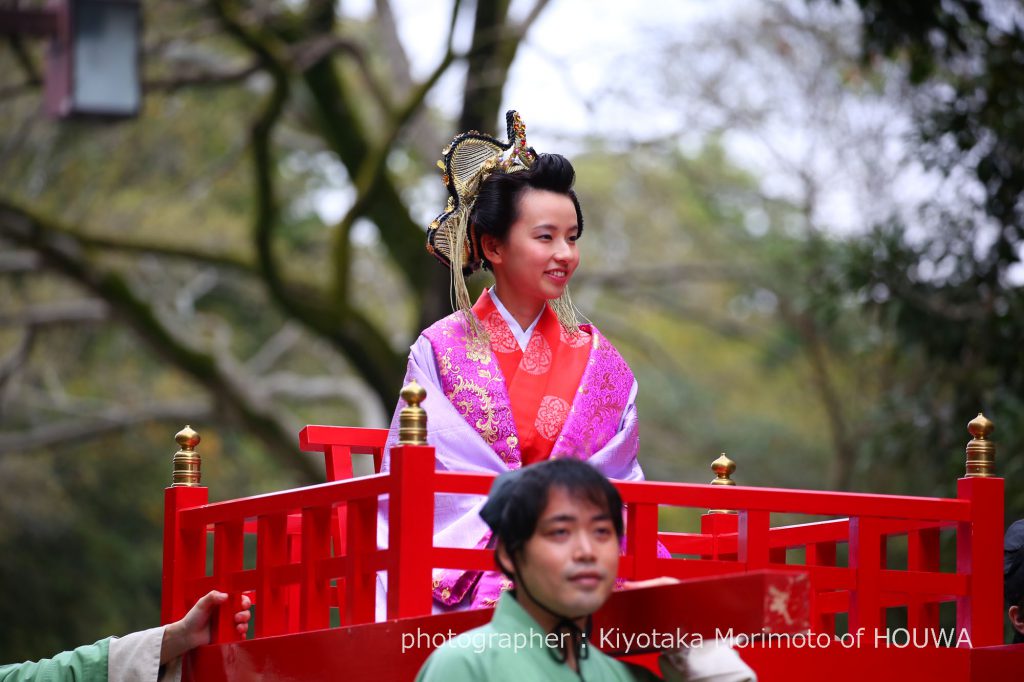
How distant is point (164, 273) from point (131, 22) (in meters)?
8.90

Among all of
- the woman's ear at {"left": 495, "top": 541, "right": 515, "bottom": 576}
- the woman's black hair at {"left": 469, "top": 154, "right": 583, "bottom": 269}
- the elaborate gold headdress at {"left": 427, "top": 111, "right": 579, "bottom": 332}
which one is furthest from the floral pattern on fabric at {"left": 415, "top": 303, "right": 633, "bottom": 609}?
the woman's ear at {"left": 495, "top": 541, "right": 515, "bottom": 576}

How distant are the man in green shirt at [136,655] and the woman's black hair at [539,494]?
1.41 m

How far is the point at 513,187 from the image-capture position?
15.8 ft

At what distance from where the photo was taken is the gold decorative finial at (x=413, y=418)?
3.82 m

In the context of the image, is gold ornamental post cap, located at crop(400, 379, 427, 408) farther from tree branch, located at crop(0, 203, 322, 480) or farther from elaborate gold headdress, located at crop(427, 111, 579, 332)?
tree branch, located at crop(0, 203, 322, 480)

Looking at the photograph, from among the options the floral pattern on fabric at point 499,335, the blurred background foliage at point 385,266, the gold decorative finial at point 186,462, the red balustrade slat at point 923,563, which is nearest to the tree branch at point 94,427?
the blurred background foliage at point 385,266

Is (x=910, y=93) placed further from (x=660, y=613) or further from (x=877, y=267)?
(x=660, y=613)

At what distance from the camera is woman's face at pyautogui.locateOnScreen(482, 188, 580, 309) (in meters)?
4.72

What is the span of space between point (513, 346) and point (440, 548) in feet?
3.17

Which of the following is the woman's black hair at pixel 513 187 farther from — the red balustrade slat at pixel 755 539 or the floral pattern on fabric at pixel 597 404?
the red balustrade slat at pixel 755 539

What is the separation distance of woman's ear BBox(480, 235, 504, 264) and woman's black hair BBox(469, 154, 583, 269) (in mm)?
17

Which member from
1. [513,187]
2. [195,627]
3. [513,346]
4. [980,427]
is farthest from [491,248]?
[980,427]

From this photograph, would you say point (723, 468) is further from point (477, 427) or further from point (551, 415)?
point (477, 427)

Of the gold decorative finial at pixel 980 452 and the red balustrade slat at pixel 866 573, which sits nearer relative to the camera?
the red balustrade slat at pixel 866 573
